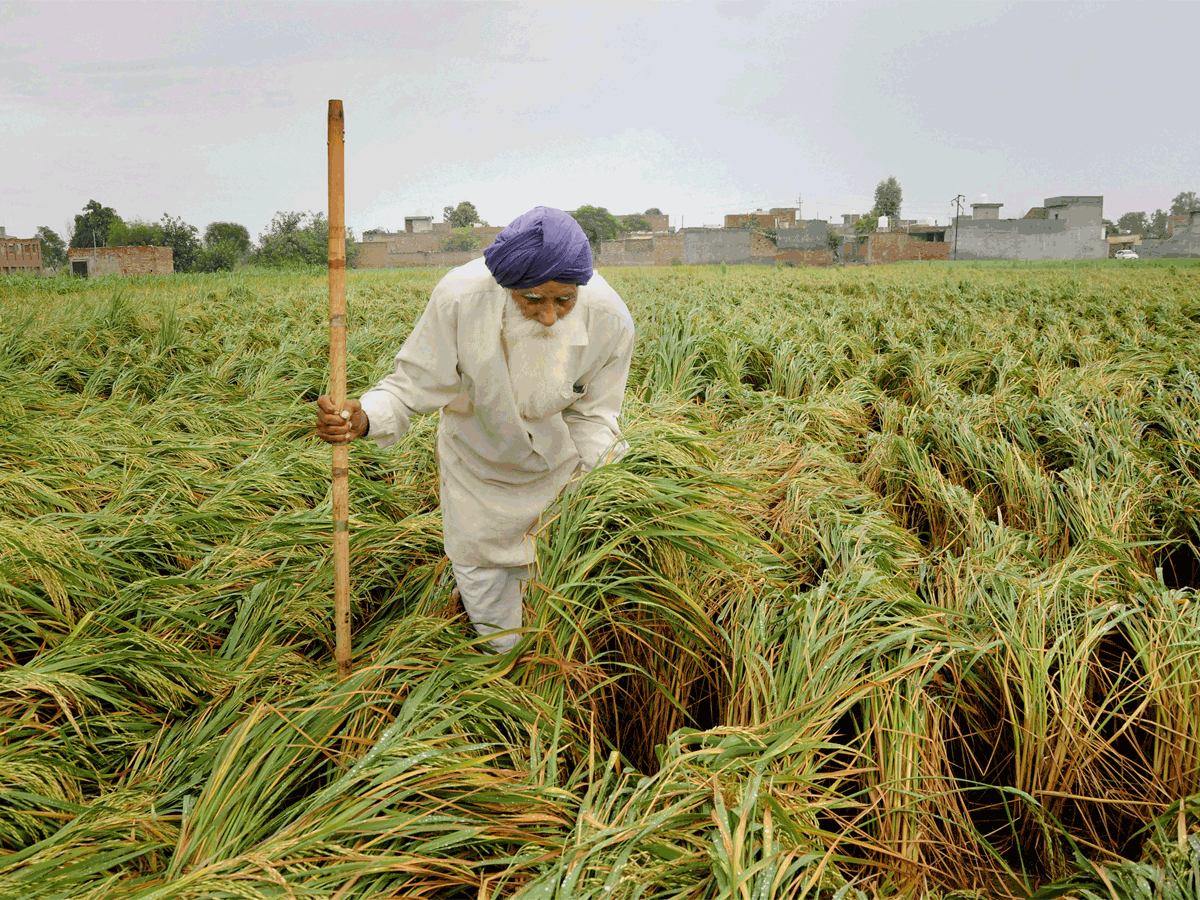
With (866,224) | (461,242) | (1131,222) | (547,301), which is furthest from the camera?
(1131,222)

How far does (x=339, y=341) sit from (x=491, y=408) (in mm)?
399

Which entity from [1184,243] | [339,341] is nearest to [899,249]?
[1184,243]

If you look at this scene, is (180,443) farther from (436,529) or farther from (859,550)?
(859,550)

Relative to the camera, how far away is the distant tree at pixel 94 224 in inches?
2057

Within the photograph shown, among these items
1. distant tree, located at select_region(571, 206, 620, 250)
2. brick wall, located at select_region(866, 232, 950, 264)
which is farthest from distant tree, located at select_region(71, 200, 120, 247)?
brick wall, located at select_region(866, 232, 950, 264)

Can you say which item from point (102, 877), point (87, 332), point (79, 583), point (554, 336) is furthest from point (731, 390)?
point (87, 332)

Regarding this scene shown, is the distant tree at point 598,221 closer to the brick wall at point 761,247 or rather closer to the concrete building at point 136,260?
the brick wall at point 761,247

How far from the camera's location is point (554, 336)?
1.90m

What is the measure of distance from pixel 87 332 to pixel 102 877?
18.0 ft

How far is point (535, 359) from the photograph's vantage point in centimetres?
190

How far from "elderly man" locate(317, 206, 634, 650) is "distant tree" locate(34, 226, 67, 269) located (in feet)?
201

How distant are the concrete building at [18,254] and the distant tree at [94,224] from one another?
7.13 m

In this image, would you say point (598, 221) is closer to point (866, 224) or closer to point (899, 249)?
point (866, 224)

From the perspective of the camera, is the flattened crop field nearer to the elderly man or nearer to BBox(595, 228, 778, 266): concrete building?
Answer: the elderly man
